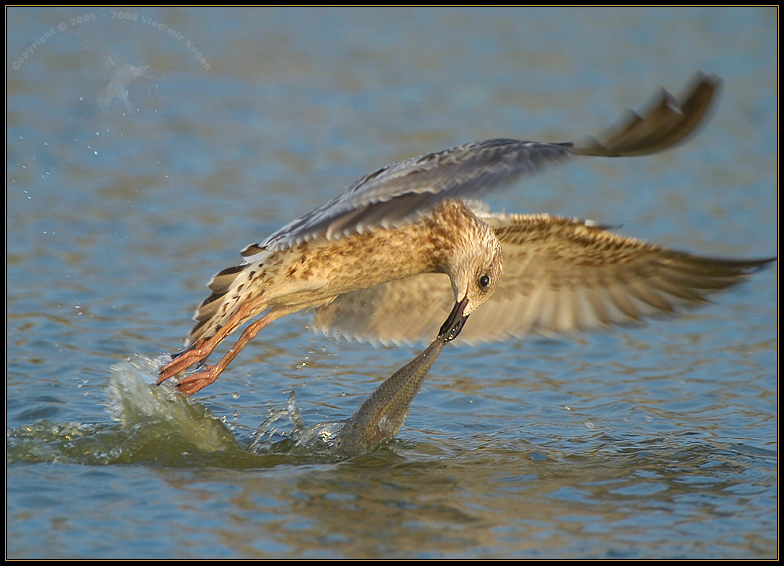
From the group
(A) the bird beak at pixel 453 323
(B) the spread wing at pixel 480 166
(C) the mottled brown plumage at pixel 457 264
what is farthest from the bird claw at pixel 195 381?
(A) the bird beak at pixel 453 323

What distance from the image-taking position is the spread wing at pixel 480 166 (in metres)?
4.55

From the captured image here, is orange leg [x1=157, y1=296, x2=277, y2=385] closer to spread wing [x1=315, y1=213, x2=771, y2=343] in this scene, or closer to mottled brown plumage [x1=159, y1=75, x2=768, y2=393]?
A: mottled brown plumage [x1=159, y1=75, x2=768, y2=393]

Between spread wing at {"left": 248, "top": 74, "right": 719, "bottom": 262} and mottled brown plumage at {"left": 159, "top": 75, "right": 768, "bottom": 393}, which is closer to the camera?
spread wing at {"left": 248, "top": 74, "right": 719, "bottom": 262}

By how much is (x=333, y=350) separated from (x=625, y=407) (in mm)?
1959

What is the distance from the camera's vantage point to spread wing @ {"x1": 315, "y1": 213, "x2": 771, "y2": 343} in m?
5.82

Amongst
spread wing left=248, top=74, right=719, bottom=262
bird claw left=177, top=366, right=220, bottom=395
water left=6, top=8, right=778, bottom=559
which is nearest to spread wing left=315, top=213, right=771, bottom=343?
water left=6, top=8, right=778, bottom=559

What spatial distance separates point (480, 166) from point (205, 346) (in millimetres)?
1780

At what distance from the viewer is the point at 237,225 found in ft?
29.5

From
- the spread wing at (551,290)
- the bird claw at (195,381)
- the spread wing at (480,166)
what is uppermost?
the spread wing at (480,166)

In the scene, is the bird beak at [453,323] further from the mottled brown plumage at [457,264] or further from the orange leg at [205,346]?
the orange leg at [205,346]

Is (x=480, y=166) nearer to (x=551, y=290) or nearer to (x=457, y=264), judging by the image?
(x=457, y=264)

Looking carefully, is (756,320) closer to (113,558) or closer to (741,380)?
(741,380)

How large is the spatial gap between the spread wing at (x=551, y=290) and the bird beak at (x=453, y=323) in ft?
1.58

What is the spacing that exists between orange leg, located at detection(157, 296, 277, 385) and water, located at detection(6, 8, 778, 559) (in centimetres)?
20
